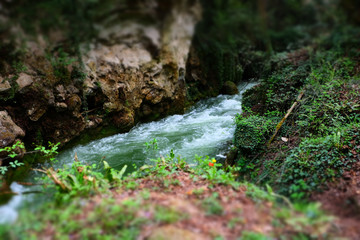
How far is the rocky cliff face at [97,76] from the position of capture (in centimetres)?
547

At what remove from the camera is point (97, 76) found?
7367mm

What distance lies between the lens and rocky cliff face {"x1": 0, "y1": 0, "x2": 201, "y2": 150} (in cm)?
547

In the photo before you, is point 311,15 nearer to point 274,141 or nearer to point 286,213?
point 274,141

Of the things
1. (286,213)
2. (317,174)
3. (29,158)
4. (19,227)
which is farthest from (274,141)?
(29,158)

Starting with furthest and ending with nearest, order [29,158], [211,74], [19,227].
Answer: [211,74]
[29,158]
[19,227]

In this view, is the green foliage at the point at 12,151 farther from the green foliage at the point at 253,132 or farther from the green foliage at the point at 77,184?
the green foliage at the point at 253,132

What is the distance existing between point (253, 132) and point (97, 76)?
5.79 meters

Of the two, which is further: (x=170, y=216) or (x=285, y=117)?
(x=285, y=117)

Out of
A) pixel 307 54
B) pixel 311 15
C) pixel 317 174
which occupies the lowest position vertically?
pixel 317 174

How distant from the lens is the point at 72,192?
340 centimetres

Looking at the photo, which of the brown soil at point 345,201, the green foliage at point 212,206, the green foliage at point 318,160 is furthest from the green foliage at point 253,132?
the green foliage at point 212,206

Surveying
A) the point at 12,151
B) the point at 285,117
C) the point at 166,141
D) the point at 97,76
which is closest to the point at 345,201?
the point at 285,117

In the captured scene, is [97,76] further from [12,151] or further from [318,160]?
[318,160]

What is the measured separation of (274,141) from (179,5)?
187 inches
